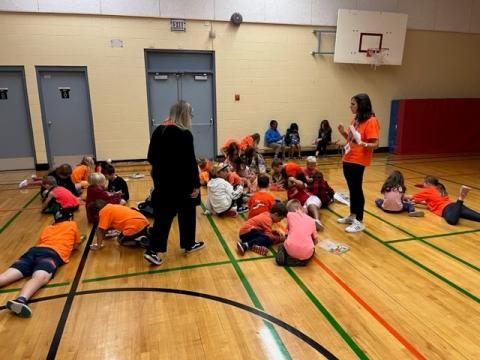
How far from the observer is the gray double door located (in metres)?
9.36

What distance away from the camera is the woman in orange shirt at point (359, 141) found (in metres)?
4.32

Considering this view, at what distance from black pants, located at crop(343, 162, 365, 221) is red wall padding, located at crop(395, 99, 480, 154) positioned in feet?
22.9

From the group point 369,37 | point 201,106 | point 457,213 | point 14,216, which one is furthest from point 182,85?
point 457,213

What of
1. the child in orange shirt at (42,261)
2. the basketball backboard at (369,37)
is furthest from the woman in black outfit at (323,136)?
the child in orange shirt at (42,261)

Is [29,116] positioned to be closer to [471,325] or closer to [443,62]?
[471,325]

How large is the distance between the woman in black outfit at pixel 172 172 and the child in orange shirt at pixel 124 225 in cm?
41

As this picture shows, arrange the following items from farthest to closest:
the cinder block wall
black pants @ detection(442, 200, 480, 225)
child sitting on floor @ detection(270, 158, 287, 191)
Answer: the cinder block wall → child sitting on floor @ detection(270, 158, 287, 191) → black pants @ detection(442, 200, 480, 225)

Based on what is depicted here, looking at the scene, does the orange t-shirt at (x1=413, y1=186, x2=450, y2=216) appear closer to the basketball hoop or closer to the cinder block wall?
the cinder block wall

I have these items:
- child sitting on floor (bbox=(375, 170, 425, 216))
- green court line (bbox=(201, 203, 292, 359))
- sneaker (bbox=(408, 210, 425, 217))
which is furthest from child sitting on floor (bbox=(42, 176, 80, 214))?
sneaker (bbox=(408, 210, 425, 217))

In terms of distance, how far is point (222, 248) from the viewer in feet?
14.1

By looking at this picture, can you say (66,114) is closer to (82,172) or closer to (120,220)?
(82,172)

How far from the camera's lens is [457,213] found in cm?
502

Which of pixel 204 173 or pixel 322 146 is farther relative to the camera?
pixel 322 146

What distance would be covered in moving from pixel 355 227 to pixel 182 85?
655 centimetres
